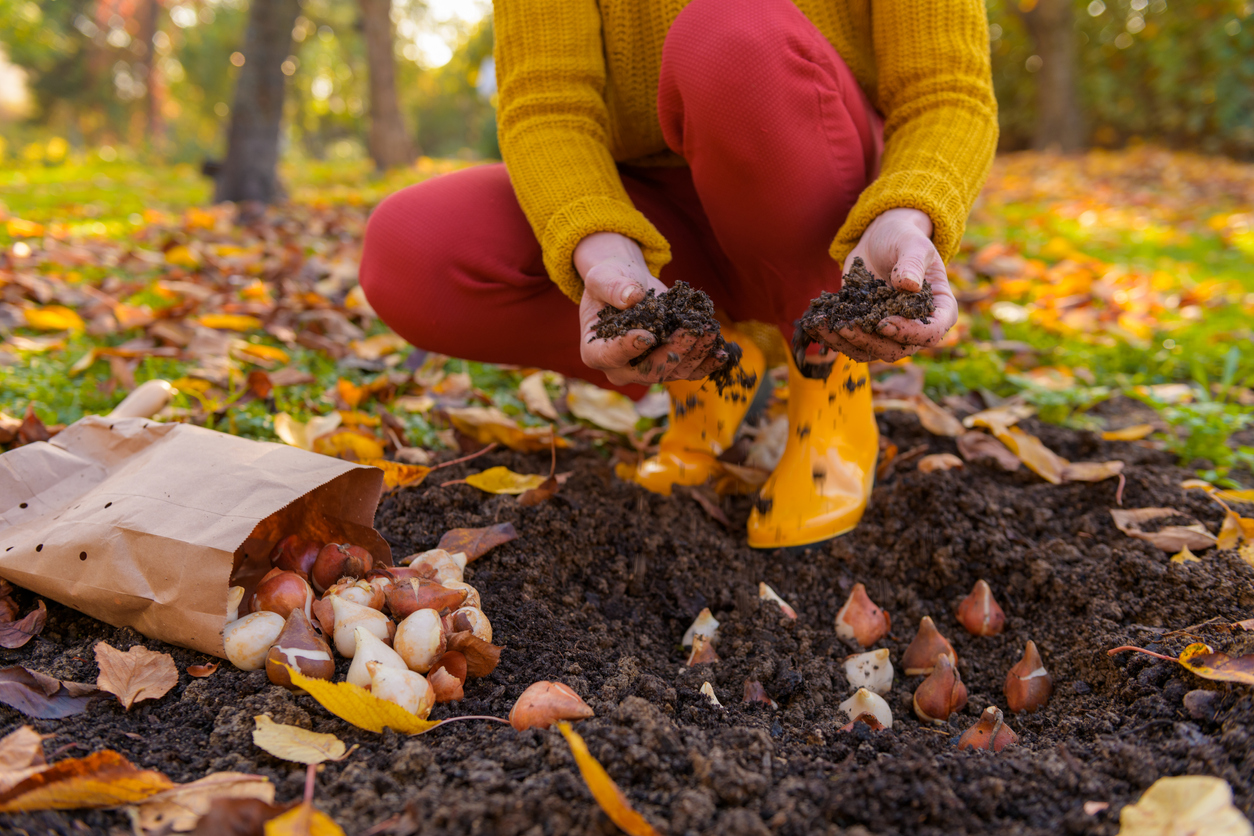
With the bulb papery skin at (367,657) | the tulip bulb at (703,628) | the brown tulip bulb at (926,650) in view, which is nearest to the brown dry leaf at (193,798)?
the bulb papery skin at (367,657)

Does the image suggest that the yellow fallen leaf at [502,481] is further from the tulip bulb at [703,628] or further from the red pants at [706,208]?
the tulip bulb at [703,628]

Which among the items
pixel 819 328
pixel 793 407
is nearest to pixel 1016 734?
pixel 819 328

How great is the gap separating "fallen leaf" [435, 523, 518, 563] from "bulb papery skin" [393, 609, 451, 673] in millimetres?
242

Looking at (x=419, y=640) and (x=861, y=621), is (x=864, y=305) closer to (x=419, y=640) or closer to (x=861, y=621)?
(x=861, y=621)

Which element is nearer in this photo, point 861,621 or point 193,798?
point 193,798

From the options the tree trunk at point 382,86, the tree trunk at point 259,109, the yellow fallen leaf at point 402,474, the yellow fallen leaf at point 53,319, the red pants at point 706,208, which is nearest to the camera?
the red pants at point 706,208

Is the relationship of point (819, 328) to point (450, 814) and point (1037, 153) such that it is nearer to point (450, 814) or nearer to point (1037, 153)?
point (450, 814)

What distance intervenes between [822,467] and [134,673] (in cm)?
109

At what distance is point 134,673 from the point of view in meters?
0.98

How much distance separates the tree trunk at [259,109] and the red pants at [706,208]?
3.38m

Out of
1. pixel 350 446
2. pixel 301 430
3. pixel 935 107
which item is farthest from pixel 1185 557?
pixel 301 430

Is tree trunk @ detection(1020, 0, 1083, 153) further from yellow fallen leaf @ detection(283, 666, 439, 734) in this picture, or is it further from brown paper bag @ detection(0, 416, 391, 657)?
yellow fallen leaf @ detection(283, 666, 439, 734)

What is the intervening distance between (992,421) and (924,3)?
2.82 ft

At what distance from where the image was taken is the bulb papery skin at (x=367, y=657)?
3.05ft
